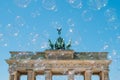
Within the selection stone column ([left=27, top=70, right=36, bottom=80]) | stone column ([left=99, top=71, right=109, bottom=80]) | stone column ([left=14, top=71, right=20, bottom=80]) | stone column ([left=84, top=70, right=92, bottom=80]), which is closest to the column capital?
stone column ([left=27, top=70, right=36, bottom=80])

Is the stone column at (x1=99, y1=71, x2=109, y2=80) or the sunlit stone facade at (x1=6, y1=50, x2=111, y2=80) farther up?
the sunlit stone facade at (x1=6, y1=50, x2=111, y2=80)

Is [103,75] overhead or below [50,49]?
below

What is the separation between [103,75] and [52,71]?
748cm

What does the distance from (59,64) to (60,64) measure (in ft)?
0.51

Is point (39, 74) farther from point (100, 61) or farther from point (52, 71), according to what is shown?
point (100, 61)

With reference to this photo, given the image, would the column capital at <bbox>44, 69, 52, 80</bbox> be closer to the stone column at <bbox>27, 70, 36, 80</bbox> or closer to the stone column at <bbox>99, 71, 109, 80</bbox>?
the stone column at <bbox>27, 70, 36, 80</bbox>

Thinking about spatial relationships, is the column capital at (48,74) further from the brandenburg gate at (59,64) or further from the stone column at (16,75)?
the stone column at (16,75)

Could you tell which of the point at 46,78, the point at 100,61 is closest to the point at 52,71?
the point at 46,78

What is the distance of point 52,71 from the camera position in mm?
61094

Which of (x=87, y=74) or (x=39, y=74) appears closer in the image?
(x=87, y=74)

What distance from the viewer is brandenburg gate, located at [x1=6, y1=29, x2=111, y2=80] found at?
59.8 metres

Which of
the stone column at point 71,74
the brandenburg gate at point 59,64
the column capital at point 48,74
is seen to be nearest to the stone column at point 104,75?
the brandenburg gate at point 59,64

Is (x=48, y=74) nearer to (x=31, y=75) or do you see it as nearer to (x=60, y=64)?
(x=60, y=64)

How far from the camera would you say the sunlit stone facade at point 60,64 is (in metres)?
59.8
